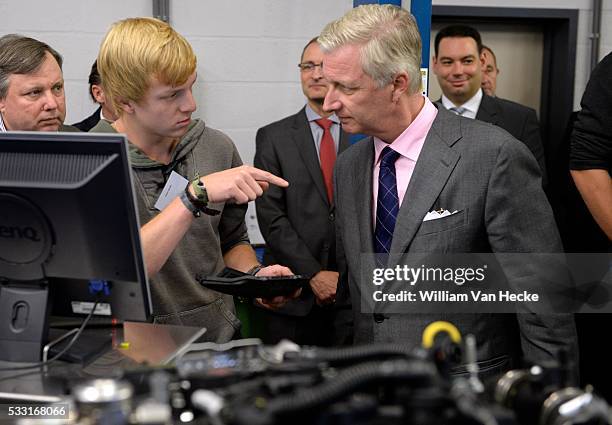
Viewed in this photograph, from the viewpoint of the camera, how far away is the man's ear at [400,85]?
2.16 m

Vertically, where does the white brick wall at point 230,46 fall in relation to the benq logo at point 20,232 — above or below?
above

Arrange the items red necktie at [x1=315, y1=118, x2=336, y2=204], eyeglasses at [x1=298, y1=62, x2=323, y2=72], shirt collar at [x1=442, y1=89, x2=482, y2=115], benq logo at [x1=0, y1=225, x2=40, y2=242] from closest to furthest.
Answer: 1. benq logo at [x1=0, y1=225, x2=40, y2=242]
2. red necktie at [x1=315, y1=118, x2=336, y2=204]
3. eyeglasses at [x1=298, y1=62, x2=323, y2=72]
4. shirt collar at [x1=442, y1=89, x2=482, y2=115]

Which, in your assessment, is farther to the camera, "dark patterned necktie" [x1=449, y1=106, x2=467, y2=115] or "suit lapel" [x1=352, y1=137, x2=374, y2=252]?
"dark patterned necktie" [x1=449, y1=106, x2=467, y2=115]

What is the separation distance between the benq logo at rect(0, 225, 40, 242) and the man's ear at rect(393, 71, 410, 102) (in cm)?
100

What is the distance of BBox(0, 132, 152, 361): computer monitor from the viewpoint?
1.65 m

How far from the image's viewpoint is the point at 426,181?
2096 mm

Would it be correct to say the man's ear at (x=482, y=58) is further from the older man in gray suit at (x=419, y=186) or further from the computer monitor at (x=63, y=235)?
the computer monitor at (x=63, y=235)

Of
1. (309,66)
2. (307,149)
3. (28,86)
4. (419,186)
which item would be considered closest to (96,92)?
(309,66)

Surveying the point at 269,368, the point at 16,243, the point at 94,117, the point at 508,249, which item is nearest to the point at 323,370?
the point at 269,368

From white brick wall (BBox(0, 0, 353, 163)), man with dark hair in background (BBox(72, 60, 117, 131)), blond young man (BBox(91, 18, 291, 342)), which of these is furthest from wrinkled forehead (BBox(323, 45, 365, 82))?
white brick wall (BBox(0, 0, 353, 163))

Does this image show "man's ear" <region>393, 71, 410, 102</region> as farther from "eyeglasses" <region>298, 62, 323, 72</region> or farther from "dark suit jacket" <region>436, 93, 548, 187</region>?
"dark suit jacket" <region>436, 93, 548, 187</region>

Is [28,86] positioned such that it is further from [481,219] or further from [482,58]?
[482,58]

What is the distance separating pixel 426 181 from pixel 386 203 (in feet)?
0.50

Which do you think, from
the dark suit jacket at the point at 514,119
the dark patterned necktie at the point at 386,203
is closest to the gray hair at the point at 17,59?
the dark patterned necktie at the point at 386,203
